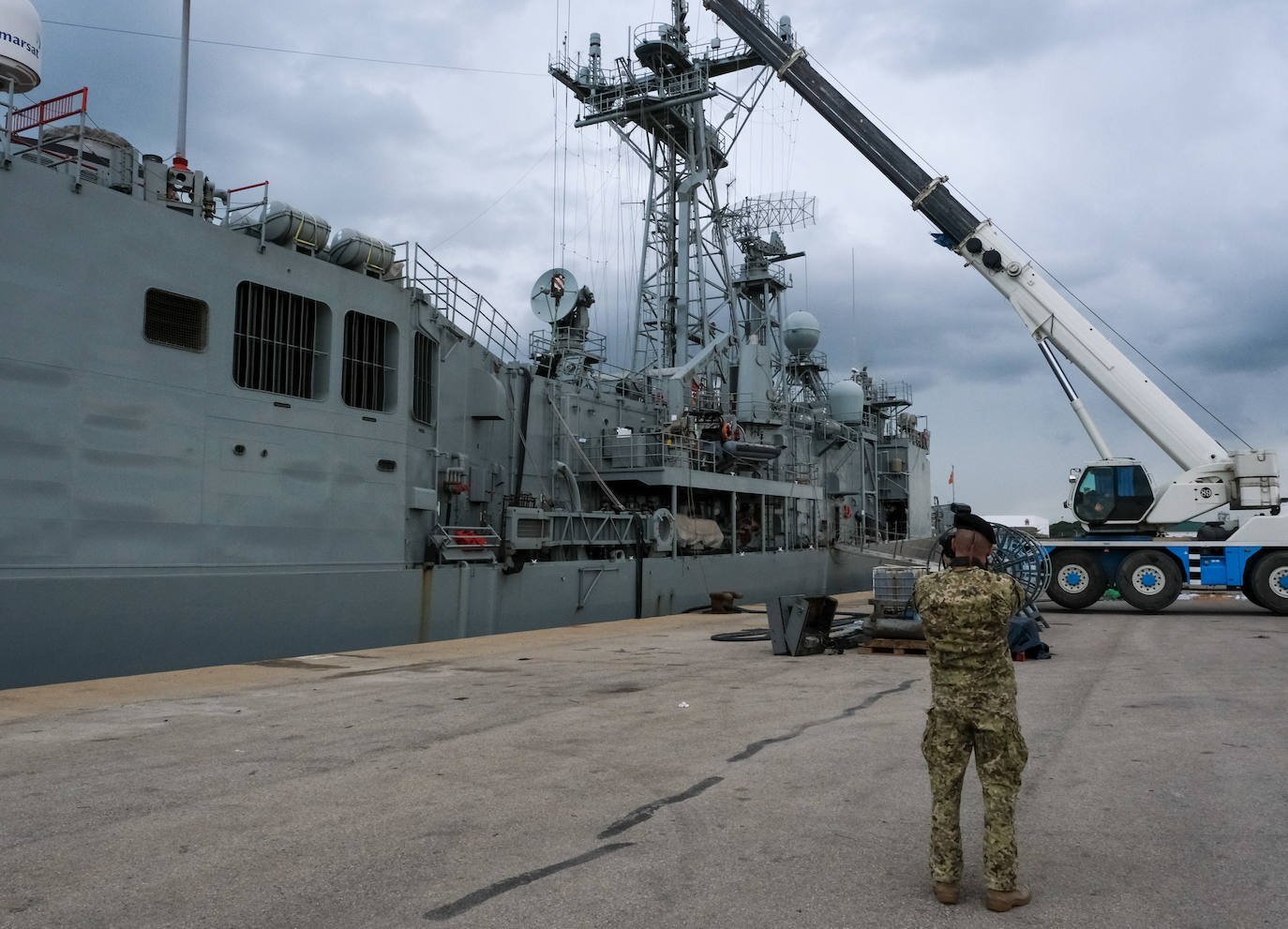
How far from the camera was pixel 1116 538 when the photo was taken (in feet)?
55.8

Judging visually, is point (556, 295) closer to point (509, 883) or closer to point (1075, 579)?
point (1075, 579)

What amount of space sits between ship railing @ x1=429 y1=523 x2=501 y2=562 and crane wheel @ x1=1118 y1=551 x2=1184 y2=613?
1120 centimetres

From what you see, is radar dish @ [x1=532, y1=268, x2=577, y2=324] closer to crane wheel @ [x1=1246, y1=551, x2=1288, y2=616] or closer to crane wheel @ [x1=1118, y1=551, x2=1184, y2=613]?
crane wheel @ [x1=1118, y1=551, x2=1184, y2=613]

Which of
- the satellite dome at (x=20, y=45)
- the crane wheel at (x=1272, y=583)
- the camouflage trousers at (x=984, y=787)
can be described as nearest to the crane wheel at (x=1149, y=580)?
the crane wheel at (x=1272, y=583)

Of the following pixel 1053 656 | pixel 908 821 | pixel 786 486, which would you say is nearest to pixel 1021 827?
pixel 908 821

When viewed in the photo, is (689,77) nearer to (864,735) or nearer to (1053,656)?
(1053,656)

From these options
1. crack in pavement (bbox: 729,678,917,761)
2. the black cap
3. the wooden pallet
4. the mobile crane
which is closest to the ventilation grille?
crack in pavement (bbox: 729,678,917,761)

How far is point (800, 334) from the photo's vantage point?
3341 centimetres

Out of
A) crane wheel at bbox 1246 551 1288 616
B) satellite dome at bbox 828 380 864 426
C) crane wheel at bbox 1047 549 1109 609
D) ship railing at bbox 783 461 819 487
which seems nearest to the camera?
crane wheel at bbox 1246 551 1288 616

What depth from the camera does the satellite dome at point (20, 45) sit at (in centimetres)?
955

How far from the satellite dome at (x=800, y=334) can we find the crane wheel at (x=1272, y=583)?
19144 millimetres

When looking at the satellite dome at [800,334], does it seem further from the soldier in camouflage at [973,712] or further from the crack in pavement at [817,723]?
the soldier in camouflage at [973,712]

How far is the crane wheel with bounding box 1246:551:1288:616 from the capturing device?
15.8 meters

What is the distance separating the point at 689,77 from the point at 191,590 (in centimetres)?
2133
